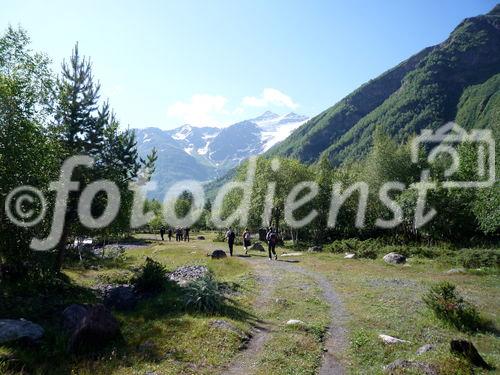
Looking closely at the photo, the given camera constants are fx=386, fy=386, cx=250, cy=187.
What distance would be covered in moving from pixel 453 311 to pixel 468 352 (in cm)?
582

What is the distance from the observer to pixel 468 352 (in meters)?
14.3

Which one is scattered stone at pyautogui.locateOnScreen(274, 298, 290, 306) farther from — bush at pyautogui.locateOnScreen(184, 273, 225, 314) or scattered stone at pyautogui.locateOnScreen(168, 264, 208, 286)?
scattered stone at pyautogui.locateOnScreen(168, 264, 208, 286)

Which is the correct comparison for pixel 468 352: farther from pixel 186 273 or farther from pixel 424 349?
pixel 186 273

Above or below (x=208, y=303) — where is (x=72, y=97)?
above

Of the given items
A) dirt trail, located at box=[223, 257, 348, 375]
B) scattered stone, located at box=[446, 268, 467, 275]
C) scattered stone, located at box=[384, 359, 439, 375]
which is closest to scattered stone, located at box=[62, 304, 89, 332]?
dirt trail, located at box=[223, 257, 348, 375]

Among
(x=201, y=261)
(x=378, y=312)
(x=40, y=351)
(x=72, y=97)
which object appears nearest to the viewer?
(x=40, y=351)

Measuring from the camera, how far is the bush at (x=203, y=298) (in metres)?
21.7

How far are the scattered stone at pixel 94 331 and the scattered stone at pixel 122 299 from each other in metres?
7.25

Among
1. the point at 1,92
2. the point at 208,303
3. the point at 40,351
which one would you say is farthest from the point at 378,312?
the point at 1,92

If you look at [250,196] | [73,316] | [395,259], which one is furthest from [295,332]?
[250,196]

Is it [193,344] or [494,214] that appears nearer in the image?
[193,344]

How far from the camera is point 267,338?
57.9ft

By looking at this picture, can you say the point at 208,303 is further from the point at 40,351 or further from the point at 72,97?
the point at 72,97

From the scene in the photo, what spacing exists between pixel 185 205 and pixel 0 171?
13158 cm
